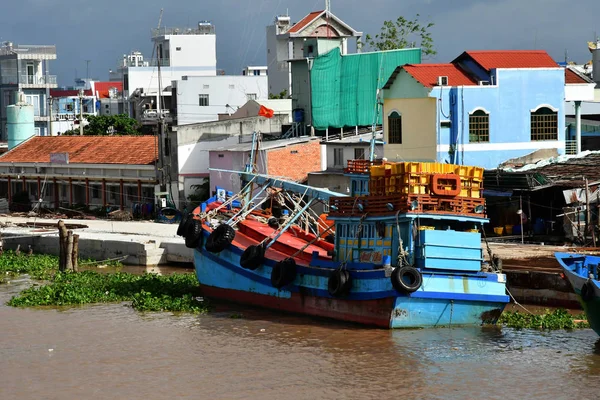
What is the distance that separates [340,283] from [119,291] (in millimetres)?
8994

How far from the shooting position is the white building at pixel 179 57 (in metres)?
91.2

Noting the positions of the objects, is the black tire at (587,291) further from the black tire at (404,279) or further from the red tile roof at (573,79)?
the red tile roof at (573,79)

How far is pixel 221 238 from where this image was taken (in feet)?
92.8

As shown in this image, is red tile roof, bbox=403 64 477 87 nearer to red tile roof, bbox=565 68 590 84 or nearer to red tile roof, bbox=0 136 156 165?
red tile roof, bbox=565 68 590 84

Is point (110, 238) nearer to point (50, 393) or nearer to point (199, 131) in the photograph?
point (199, 131)

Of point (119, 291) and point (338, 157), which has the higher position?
point (338, 157)

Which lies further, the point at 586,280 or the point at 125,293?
the point at 125,293

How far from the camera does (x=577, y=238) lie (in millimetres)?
30891

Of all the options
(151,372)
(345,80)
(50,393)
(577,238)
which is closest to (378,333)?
(151,372)

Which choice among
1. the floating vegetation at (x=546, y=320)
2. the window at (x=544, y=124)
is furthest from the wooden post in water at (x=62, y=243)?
the window at (x=544, y=124)

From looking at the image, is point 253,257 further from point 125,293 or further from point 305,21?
point 305,21

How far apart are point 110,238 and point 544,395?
2416 cm

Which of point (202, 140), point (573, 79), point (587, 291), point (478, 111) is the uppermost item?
point (573, 79)

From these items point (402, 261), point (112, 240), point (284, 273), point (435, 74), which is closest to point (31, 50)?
point (112, 240)
